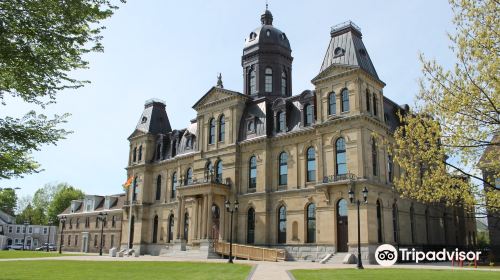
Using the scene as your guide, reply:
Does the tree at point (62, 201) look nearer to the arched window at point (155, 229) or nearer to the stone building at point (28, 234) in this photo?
the stone building at point (28, 234)

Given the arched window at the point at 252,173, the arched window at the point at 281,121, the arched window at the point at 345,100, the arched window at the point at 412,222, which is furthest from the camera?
the arched window at the point at 252,173

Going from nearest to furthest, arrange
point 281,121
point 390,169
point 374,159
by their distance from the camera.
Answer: point 374,159
point 390,169
point 281,121

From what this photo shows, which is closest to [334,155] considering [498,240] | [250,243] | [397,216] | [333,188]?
[333,188]

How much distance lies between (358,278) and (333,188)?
1636cm

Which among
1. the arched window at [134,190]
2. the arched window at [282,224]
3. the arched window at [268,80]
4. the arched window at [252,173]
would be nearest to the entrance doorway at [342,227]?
the arched window at [282,224]

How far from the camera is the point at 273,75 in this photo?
154 feet

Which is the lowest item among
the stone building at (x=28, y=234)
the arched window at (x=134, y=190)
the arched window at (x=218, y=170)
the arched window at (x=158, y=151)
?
the stone building at (x=28, y=234)

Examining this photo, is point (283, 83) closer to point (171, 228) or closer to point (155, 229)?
point (171, 228)

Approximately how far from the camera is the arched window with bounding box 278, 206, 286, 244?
124 feet

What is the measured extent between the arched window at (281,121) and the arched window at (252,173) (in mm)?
3796

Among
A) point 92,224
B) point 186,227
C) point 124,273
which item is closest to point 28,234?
point 92,224

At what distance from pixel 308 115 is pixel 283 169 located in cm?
531

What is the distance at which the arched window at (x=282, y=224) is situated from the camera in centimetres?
3775

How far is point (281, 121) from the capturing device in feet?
131
